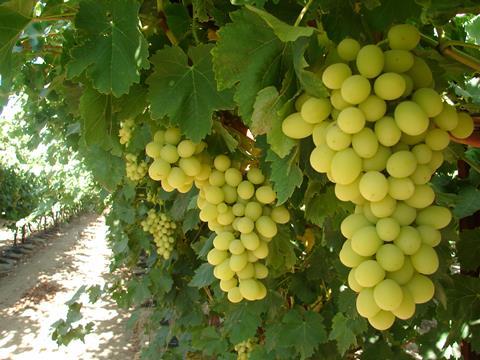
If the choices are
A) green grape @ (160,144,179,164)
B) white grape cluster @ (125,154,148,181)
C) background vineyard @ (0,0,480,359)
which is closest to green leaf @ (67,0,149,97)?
background vineyard @ (0,0,480,359)

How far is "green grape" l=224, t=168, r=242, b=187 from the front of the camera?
123 centimetres

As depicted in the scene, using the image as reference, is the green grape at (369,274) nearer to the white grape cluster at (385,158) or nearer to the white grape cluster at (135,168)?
the white grape cluster at (385,158)

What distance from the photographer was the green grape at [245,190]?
3.98 feet

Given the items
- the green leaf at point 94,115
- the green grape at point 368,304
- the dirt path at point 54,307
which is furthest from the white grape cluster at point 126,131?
the dirt path at point 54,307

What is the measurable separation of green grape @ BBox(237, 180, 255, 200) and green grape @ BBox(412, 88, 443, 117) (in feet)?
1.85

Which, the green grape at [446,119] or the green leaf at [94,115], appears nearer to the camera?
the green grape at [446,119]

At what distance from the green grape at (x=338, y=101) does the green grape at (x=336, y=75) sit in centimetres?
2

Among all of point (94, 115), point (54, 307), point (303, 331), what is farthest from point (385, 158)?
point (54, 307)

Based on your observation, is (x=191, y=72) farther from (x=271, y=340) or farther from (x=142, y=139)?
(x=271, y=340)

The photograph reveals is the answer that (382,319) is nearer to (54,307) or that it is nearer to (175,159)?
(175,159)

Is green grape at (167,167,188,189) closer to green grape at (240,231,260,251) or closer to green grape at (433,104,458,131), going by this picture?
green grape at (240,231,260,251)

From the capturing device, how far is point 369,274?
0.68 meters

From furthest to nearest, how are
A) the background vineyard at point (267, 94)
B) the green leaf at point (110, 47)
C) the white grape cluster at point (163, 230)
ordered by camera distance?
1. the white grape cluster at point (163, 230)
2. the green leaf at point (110, 47)
3. the background vineyard at point (267, 94)

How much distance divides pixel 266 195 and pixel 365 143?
0.50m
